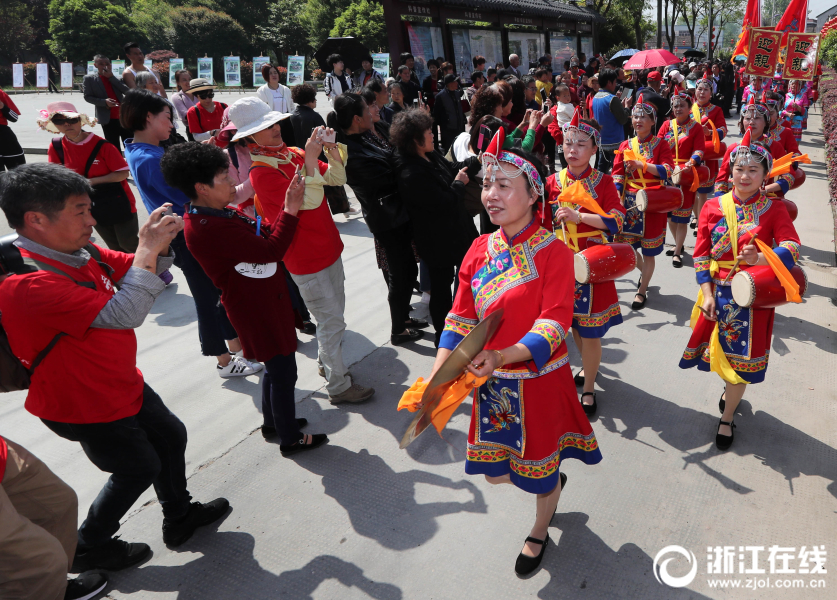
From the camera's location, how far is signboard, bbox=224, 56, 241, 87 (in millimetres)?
20156

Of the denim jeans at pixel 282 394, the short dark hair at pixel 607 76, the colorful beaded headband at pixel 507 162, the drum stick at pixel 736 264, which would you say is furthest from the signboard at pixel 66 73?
the drum stick at pixel 736 264

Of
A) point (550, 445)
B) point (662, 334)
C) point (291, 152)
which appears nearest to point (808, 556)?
point (550, 445)

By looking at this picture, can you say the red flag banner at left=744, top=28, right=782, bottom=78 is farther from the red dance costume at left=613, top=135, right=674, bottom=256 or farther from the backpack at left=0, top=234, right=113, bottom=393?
the backpack at left=0, top=234, right=113, bottom=393

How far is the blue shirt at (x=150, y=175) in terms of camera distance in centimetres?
361

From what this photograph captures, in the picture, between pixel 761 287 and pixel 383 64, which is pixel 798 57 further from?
pixel 383 64

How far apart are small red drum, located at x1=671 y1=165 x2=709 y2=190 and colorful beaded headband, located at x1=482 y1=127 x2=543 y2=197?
3.86 m

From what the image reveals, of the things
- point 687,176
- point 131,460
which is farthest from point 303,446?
point 687,176

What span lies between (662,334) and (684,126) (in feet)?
7.59

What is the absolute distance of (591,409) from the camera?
349cm

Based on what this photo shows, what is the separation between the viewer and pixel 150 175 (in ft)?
11.9

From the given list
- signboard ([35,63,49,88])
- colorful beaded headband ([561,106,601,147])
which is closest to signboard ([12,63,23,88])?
signboard ([35,63,49,88])

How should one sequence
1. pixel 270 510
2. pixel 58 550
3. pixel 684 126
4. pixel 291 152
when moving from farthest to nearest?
pixel 684 126
pixel 291 152
pixel 270 510
pixel 58 550

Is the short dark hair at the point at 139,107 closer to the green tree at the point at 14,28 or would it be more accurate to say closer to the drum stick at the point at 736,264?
the drum stick at the point at 736,264

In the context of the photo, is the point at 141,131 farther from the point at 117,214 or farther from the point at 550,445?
the point at 550,445
